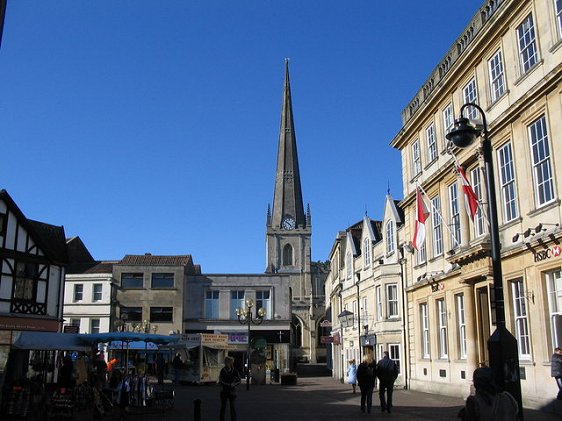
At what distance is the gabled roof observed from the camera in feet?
108

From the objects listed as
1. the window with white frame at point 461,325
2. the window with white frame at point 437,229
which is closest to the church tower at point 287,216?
the window with white frame at point 437,229

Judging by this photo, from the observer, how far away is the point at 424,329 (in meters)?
26.5

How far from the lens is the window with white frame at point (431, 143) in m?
25.1

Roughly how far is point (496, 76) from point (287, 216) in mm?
84823

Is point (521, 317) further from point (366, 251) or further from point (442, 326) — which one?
point (366, 251)

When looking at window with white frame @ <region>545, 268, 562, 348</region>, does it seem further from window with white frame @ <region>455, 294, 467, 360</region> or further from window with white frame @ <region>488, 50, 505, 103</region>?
window with white frame @ <region>488, 50, 505, 103</region>

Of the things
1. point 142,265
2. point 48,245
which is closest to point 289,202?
point 142,265

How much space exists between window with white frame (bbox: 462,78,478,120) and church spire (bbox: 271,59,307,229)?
8039 centimetres

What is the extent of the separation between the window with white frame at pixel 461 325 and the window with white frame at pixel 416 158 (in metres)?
6.64

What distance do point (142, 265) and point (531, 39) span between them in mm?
40436

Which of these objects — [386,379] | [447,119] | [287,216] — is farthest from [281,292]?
[287,216]

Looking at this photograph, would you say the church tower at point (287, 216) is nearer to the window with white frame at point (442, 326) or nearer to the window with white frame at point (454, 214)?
the window with white frame at point (442, 326)

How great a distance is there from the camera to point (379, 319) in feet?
107

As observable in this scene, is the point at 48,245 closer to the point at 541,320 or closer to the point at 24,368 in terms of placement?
the point at 24,368
